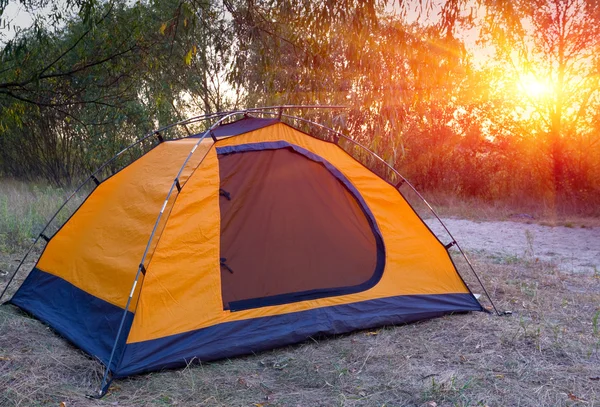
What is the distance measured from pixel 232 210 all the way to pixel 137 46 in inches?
176

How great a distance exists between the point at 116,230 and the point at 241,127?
1162 mm

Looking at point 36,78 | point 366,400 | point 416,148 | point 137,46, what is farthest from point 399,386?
point 416,148

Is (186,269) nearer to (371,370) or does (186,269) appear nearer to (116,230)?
(116,230)

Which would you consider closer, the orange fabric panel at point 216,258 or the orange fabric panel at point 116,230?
the orange fabric panel at point 216,258

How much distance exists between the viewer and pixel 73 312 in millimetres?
4137

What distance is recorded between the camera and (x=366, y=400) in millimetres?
3104

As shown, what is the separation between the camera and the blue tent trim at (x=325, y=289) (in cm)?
409

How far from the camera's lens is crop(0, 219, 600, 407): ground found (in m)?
3.11

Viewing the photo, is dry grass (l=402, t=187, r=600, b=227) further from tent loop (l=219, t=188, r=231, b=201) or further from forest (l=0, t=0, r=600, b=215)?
tent loop (l=219, t=188, r=231, b=201)

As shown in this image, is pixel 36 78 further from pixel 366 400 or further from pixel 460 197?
pixel 460 197

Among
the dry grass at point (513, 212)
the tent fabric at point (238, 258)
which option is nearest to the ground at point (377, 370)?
the tent fabric at point (238, 258)

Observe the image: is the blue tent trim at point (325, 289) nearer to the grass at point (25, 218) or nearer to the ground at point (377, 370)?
A: the ground at point (377, 370)

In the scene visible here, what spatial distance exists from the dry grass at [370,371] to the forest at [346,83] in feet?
7.73

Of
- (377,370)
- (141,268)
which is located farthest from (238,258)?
(377,370)
